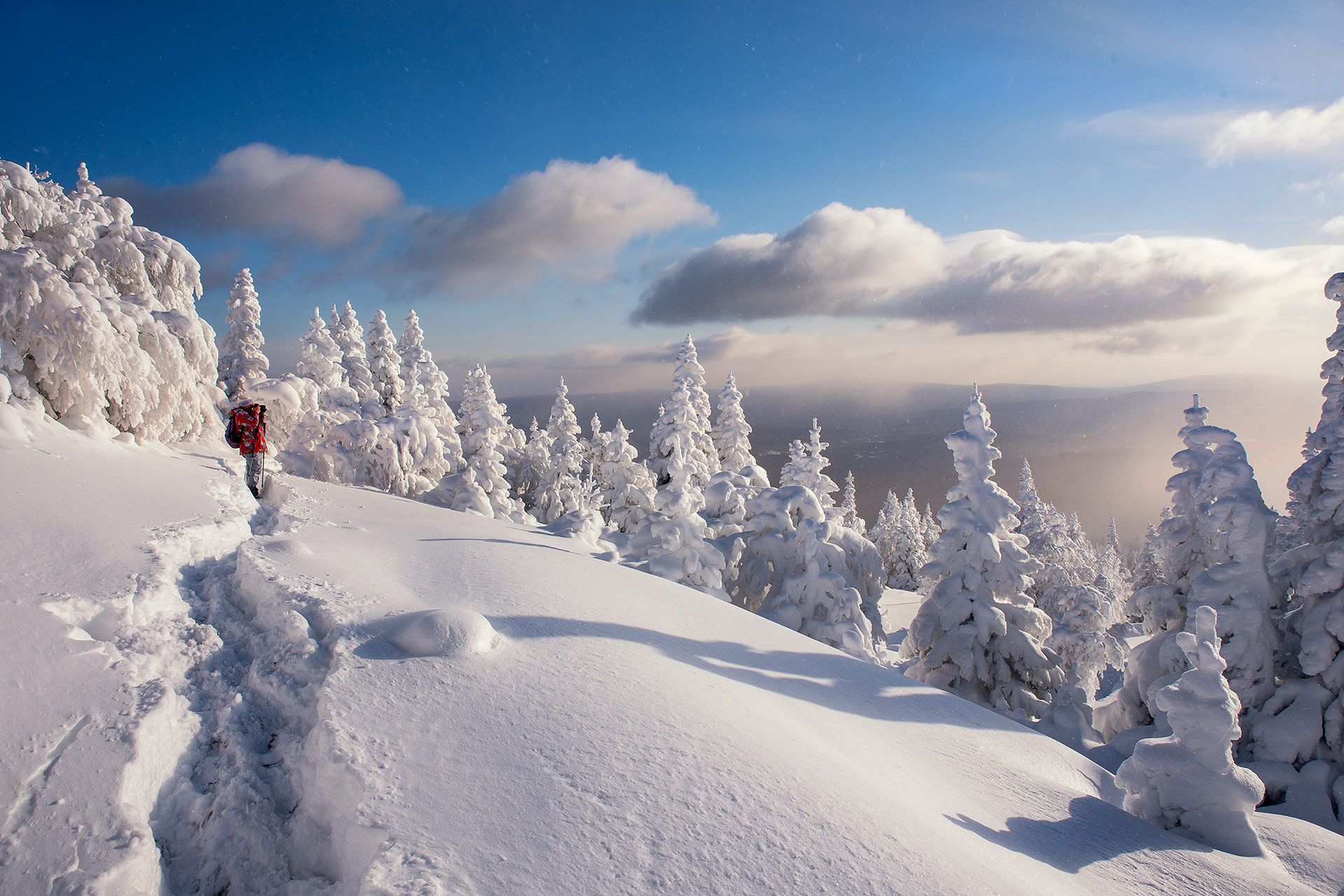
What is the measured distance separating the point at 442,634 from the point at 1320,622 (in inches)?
630

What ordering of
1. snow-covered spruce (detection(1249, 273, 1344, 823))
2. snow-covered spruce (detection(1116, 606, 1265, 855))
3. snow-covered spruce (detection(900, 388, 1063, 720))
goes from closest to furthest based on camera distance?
snow-covered spruce (detection(1116, 606, 1265, 855)), snow-covered spruce (detection(1249, 273, 1344, 823)), snow-covered spruce (detection(900, 388, 1063, 720))

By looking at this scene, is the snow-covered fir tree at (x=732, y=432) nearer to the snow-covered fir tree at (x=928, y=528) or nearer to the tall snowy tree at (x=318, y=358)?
the tall snowy tree at (x=318, y=358)

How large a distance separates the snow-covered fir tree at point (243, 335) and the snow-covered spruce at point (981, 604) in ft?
84.9

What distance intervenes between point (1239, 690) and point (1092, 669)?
11844mm

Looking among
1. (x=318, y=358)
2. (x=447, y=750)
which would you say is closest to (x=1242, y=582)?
(x=447, y=750)

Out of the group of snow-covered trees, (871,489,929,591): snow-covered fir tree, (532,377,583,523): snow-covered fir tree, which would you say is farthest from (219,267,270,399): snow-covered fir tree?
(871,489,929,591): snow-covered fir tree

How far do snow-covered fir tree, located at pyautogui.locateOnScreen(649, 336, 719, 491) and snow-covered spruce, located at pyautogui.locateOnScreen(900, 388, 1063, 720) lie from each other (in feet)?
35.5

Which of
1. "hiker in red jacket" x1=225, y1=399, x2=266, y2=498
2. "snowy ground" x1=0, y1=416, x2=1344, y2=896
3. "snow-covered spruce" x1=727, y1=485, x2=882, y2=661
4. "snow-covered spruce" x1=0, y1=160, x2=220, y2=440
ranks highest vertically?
"snow-covered spruce" x1=0, y1=160, x2=220, y2=440

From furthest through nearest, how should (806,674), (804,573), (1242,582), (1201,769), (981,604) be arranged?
(804,573) < (981,604) < (1242,582) < (806,674) < (1201,769)

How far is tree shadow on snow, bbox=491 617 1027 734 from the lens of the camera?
683 centimetres

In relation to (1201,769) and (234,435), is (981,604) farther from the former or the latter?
(234,435)

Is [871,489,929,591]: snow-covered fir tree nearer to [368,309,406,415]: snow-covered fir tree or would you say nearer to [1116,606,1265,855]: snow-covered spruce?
[368,309,406,415]: snow-covered fir tree

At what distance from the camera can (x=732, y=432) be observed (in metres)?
31.9

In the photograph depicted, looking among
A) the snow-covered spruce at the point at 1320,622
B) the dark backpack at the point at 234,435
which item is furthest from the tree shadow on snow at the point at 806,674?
the snow-covered spruce at the point at 1320,622
